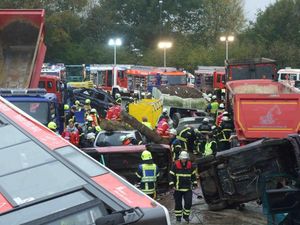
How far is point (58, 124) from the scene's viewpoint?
1633cm

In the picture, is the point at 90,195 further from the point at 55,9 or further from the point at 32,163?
the point at 55,9

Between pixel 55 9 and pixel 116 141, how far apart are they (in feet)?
183

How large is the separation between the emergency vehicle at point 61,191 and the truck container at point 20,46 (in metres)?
14.0

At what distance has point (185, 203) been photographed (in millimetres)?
11273

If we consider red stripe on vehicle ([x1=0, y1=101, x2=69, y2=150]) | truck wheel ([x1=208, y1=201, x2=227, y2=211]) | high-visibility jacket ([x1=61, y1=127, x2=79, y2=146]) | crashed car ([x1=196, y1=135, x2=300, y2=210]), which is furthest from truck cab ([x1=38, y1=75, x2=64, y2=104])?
red stripe on vehicle ([x1=0, y1=101, x2=69, y2=150])

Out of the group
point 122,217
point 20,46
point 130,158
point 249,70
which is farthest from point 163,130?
point 122,217

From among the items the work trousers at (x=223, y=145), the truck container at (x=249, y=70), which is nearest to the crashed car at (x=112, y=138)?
the work trousers at (x=223, y=145)

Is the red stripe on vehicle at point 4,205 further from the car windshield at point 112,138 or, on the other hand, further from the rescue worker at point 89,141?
the rescue worker at point 89,141

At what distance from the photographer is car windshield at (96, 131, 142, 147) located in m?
14.4

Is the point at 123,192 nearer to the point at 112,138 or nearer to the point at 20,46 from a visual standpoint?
the point at 112,138

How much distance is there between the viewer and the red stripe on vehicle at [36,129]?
19.6 ft

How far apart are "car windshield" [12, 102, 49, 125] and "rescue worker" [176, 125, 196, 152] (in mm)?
3502

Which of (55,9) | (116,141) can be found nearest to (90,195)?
(116,141)

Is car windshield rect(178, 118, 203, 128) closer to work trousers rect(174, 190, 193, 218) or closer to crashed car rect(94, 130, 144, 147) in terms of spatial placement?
crashed car rect(94, 130, 144, 147)
